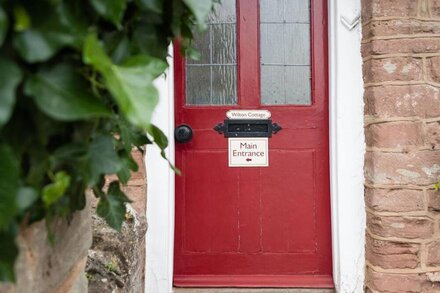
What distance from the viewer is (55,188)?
674 mm

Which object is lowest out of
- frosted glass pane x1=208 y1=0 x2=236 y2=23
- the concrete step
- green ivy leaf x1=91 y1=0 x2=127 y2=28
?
the concrete step

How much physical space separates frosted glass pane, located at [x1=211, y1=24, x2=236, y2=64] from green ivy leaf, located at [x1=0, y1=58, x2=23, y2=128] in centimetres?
228

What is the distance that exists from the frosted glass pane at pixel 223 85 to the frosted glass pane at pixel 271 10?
357 millimetres

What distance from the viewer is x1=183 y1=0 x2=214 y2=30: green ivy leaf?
0.68 meters

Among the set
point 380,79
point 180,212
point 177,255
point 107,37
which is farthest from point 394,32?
point 107,37

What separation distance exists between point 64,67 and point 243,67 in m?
2.20

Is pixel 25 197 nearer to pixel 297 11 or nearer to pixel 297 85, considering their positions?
pixel 297 85

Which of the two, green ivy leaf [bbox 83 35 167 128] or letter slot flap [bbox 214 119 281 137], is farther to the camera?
letter slot flap [bbox 214 119 281 137]

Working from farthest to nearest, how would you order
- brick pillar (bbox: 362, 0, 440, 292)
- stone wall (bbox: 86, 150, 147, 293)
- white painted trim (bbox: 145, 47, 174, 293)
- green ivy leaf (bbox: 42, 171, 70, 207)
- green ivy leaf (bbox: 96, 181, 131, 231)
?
white painted trim (bbox: 145, 47, 174, 293)
brick pillar (bbox: 362, 0, 440, 292)
stone wall (bbox: 86, 150, 147, 293)
green ivy leaf (bbox: 96, 181, 131, 231)
green ivy leaf (bbox: 42, 171, 70, 207)

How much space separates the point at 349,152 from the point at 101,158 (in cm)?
214

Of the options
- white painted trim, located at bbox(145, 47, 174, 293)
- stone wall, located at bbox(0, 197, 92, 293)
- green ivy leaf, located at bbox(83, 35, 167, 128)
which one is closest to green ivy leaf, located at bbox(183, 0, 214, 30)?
green ivy leaf, located at bbox(83, 35, 167, 128)

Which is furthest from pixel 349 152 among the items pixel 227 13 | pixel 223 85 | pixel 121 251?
pixel 121 251

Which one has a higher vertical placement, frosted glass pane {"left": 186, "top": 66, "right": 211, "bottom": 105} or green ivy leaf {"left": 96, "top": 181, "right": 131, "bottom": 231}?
frosted glass pane {"left": 186, "top": 66, "right": 211, "bottom": 105}

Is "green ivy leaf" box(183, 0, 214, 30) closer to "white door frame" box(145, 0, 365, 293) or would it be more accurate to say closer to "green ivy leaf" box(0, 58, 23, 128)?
"green ivy leaf" box(0, 58, 23, 128)
